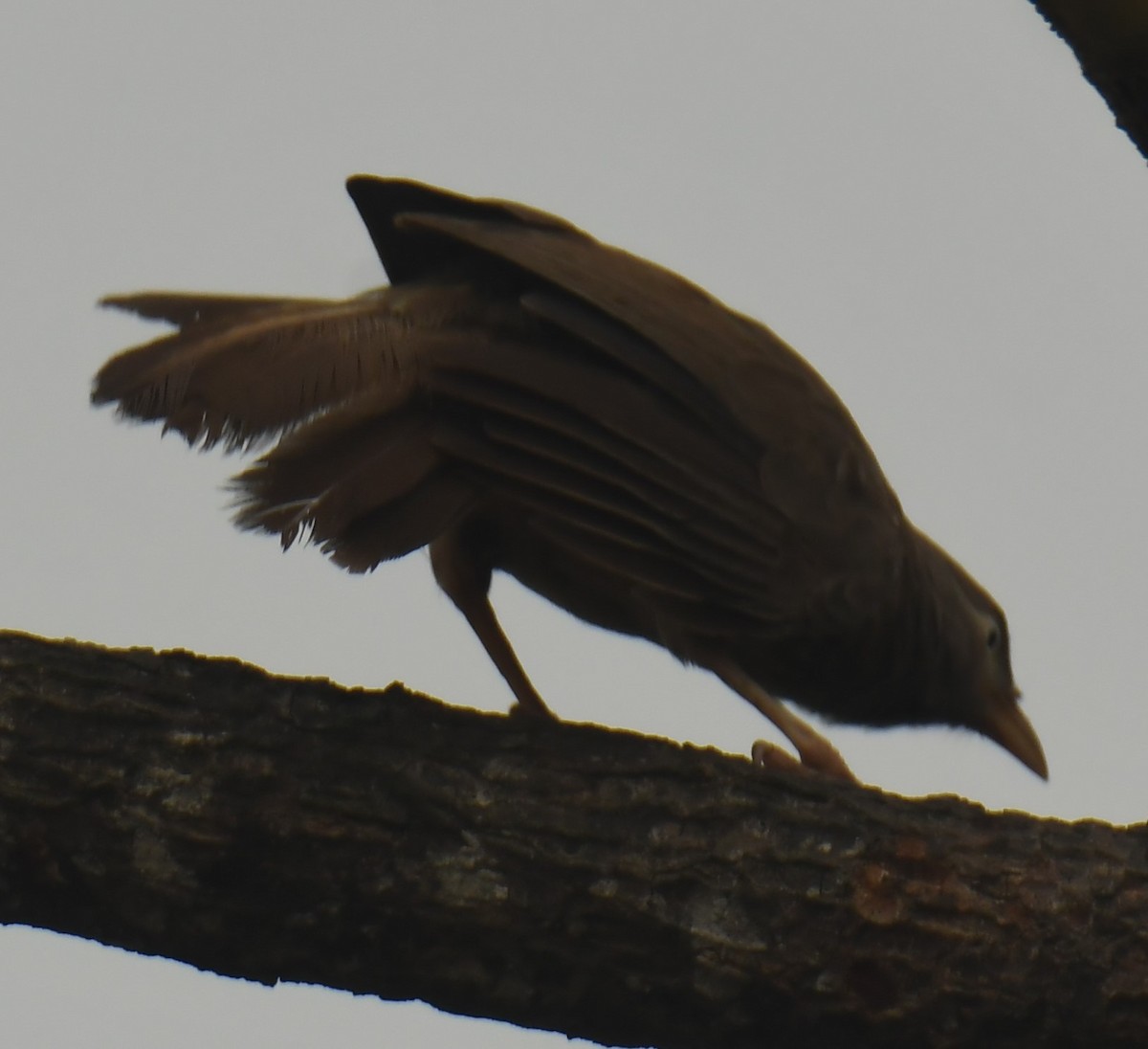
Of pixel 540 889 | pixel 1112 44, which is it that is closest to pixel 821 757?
pixel 540 889

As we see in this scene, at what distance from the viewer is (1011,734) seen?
475 centimetres

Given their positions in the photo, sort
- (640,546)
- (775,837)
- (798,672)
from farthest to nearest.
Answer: (798,672) → (640,546) → (775,837)

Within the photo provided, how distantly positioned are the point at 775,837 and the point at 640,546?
0.74 meters

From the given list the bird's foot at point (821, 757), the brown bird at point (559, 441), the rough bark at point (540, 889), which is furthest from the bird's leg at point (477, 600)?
the rough bark at point (540, 889)

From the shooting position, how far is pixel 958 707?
467cm

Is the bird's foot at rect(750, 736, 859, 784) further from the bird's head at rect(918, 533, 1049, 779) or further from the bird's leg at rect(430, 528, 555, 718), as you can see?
the bird's head at rect(918, 533, 1049, 779)

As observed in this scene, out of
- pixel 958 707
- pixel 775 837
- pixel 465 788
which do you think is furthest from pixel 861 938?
pixel 958 707

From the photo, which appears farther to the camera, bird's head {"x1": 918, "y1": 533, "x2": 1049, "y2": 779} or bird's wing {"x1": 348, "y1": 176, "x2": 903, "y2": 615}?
bird's head {"x1": 918, "y1": 533, "x2": 1049, "y2": 779}

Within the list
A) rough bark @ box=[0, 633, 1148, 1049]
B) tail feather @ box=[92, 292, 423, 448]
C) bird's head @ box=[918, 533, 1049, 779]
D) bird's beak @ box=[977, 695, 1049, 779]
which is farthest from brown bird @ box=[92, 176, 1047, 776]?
bird's beak @ box=[977, 695, 1049, 779]

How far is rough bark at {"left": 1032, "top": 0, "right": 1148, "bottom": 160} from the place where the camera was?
75.1 inches

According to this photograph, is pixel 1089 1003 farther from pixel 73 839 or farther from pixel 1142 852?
pixel 73 839

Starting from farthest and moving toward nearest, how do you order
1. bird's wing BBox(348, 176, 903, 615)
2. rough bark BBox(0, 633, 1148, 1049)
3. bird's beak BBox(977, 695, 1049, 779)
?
bird's beak BBox(977, 695, 1049, 779) < bird's wing BBox(348, 176, 903, 615) < rough bark BBox(0, 633, 1148, 1049)

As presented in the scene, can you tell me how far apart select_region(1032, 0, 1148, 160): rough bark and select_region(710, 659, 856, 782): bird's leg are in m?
1.82

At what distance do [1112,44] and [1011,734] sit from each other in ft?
10.1
